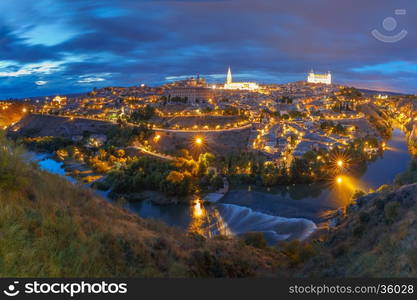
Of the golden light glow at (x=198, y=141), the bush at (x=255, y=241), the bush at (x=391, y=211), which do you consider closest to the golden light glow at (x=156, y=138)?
the golden light glow at (x=198, y=141)

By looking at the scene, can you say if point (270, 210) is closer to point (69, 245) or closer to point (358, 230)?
point (358, 230)

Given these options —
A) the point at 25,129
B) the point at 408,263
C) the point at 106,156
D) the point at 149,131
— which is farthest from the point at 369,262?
the point at 25,129

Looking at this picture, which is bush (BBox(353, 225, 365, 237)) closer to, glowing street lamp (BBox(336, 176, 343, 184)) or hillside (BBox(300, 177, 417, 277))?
hillside (BBox(300, 177, 417, 277))

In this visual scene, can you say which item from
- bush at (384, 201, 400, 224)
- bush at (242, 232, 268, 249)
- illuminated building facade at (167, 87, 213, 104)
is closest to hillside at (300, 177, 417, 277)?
bush at (384, 201, 400, 224)

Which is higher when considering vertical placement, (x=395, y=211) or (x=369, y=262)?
(x=395, y=211)

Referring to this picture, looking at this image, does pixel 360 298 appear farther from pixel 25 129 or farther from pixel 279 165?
pixel 25 129

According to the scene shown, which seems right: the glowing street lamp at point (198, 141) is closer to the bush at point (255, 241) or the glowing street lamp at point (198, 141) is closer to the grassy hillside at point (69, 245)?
the bush at point (255, 241)
